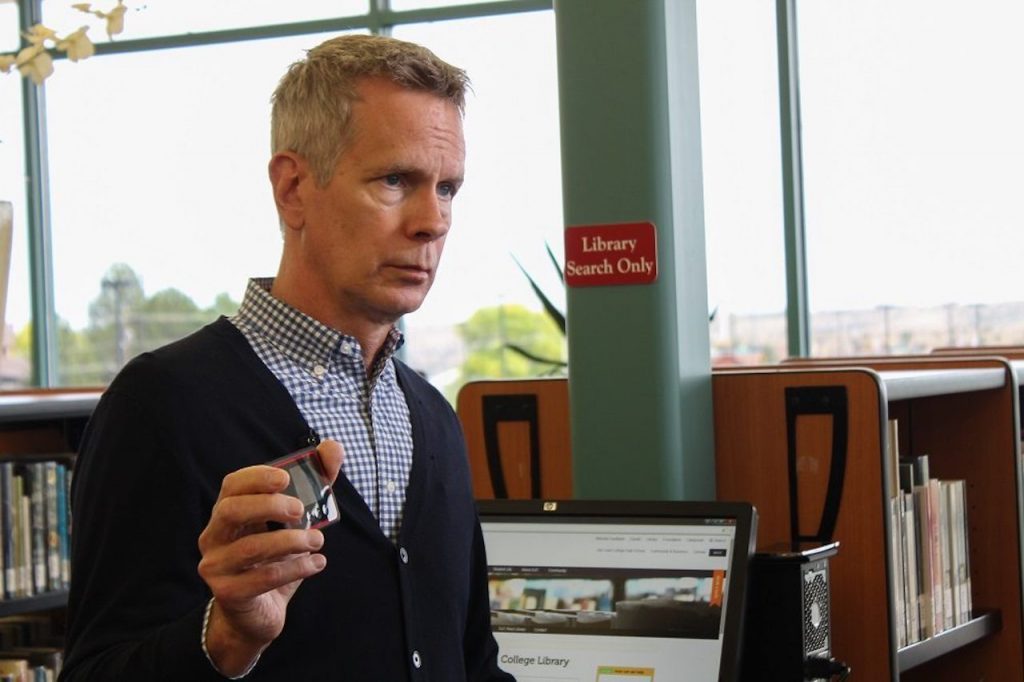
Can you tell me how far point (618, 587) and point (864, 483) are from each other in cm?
43

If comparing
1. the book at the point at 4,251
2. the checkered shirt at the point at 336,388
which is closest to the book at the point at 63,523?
the book at the point at 4,251

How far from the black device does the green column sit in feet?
0.83

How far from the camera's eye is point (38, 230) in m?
6.50

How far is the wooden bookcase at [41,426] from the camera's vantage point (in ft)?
11.2

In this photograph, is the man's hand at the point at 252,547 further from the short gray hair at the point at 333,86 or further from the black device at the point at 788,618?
the black device at the point at 788,618

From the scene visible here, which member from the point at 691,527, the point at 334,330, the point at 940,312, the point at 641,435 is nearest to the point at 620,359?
the point at 641,435

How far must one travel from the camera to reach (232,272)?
6.22 meters

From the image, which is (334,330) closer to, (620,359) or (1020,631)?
(620,359)

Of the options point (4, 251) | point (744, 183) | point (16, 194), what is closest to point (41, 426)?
point (4, 251)

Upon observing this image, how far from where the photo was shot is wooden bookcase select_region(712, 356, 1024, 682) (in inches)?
90.0

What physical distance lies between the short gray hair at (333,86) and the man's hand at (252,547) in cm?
43

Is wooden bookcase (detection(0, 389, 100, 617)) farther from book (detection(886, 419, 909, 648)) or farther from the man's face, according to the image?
the man's face

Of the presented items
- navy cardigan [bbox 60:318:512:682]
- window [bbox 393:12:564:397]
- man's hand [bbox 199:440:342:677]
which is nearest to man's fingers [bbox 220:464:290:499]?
man's hand [bbox 199:440:342:677]

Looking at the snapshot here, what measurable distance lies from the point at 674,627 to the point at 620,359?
1.49 ft
